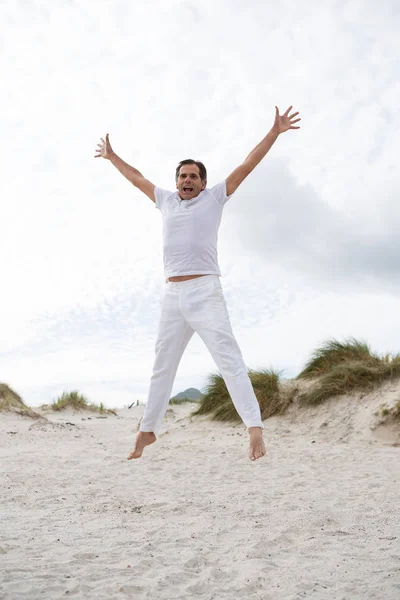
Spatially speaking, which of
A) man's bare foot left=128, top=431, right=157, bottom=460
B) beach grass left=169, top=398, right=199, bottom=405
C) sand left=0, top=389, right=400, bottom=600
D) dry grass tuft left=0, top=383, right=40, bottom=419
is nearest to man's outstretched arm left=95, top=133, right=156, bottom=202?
man's bare foot left=128, top=431, right=157, bottom=460

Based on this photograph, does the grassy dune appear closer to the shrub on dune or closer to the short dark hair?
the shrub on dune

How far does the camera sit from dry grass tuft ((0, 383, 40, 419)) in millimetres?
13055

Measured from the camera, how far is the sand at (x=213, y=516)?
11.7 ft

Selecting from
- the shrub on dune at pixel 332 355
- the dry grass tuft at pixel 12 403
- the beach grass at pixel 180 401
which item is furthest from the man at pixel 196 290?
the beach grass at pixel 180 401

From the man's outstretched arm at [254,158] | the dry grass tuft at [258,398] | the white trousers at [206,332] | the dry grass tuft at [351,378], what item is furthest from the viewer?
the dry grass tuft at [258,398]

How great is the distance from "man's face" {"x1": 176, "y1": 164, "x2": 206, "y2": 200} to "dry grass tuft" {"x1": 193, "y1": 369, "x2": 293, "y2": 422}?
6730mm

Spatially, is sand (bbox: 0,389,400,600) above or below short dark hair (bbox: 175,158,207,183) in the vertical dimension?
below

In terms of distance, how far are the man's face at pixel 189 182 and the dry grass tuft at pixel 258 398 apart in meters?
6.73

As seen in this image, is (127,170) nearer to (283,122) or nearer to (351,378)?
(283,122)

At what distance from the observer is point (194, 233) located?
395cm

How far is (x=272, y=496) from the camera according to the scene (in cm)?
595

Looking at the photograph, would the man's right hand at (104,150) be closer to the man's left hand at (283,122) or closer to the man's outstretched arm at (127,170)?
the man's outstretched arm at (127,170)

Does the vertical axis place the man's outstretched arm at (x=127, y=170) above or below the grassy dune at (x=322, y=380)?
above

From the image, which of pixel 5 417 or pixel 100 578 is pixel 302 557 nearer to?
pixel 100 578
